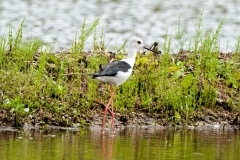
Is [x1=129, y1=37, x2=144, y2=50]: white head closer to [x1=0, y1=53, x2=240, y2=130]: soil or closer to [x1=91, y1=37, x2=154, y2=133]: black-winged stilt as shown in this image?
[x1=91, y1=37, x2=154, y2=133]: black-winged stilt

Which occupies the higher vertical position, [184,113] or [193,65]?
[193,65]

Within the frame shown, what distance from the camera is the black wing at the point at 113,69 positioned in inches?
400

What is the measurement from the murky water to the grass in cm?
51

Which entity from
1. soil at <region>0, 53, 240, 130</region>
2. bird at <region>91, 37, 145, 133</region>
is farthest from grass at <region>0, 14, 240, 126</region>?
bird at <region>91, 37, 145, 133</region>

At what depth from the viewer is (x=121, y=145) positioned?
357 inches

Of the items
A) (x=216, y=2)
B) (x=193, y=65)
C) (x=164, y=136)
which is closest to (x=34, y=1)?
(x=216, y=2)

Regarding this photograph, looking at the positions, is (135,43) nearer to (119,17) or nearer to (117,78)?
(117,78)

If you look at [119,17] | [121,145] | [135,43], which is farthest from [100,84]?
[119,17]

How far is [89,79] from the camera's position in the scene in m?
11.1

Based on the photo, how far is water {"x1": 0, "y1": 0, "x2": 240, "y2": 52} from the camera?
1989 centimetres

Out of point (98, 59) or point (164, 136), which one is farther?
point (98, 59)

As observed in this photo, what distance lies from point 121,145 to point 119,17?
1487cm

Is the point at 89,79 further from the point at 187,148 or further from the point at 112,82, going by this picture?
the point at 187,148

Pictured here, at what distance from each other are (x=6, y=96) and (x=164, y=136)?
7.28 feet
